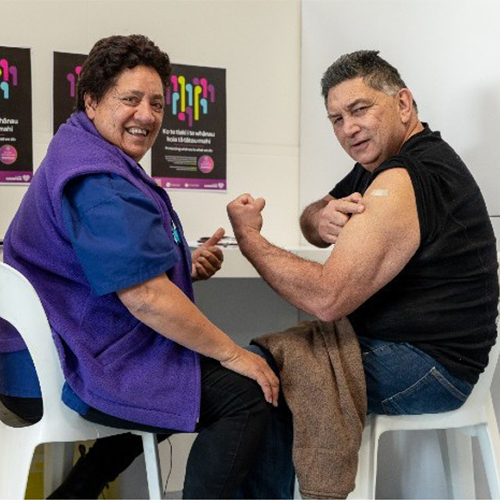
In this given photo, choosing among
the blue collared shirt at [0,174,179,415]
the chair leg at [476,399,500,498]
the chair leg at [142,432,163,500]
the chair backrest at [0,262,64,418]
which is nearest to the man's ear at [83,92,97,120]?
the blue collared shirt at [0,174,179,415]

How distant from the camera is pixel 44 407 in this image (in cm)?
150

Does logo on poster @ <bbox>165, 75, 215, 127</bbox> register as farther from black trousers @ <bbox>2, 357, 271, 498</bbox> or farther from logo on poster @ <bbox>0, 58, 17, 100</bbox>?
black trousers @ <bbox>2, 357, 271, 498</bbox>

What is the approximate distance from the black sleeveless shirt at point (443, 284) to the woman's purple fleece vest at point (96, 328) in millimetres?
436

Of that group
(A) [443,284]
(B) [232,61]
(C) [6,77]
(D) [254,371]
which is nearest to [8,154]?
(C) [6,77]

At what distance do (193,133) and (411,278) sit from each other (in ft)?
4.46

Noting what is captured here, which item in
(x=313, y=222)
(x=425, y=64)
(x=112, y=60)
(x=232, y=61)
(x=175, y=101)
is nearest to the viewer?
(x=112, y=60)

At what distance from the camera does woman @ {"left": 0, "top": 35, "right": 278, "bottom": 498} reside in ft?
4.63

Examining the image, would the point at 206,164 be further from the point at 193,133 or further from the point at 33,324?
the point at 33,324

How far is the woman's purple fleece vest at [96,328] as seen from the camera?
1448 millimetres

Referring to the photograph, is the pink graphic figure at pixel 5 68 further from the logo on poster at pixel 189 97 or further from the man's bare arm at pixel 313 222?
the man's bare arm at pixel 313 222

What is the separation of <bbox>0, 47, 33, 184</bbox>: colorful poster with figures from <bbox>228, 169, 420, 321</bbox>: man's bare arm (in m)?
1.22

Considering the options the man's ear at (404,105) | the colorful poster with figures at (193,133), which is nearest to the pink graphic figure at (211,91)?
the colorful poster with figures at (193,133)

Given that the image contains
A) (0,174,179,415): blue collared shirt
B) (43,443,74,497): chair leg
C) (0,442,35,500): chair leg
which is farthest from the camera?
(43,443,74,497): chair leg

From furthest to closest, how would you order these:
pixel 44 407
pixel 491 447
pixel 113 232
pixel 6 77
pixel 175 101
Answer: pixel 175 101 → pixel 6 77 → pixel 491 447 → pixel 44 407 → pixel 113 232
